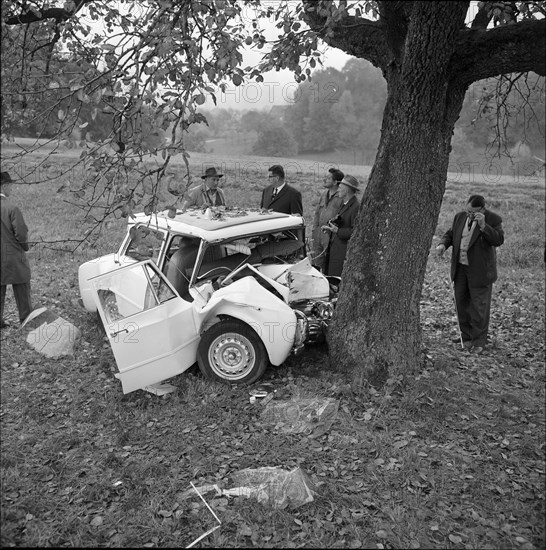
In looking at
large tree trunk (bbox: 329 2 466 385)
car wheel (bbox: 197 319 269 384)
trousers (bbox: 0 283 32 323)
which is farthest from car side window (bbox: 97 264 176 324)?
trousers (bbox: 0 283 32 323)

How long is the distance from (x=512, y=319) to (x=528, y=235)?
8325 millimetres

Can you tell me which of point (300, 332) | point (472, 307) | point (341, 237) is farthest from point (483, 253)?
point (300, 332)

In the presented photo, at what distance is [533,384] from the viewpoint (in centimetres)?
697

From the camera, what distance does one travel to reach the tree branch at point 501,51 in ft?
17.8

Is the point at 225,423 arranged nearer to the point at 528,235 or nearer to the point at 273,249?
the point at 273,249

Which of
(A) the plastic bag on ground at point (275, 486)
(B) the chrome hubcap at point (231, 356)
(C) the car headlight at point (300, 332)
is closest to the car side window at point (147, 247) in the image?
(B) the chrome hubcap at point (231, 356)

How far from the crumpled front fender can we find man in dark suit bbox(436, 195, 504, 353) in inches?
109

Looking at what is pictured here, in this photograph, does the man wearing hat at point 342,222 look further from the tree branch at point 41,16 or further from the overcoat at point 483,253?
the tree branch at point 41,16

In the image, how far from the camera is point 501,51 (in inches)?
224

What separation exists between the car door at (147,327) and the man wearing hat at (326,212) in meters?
2.83

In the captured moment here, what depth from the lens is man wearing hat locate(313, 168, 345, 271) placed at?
877 cm

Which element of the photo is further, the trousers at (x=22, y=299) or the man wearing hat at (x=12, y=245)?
the trousers at (x=22, y=299)

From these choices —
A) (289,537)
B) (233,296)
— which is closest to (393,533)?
(289,537)

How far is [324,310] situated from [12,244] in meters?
4.69
